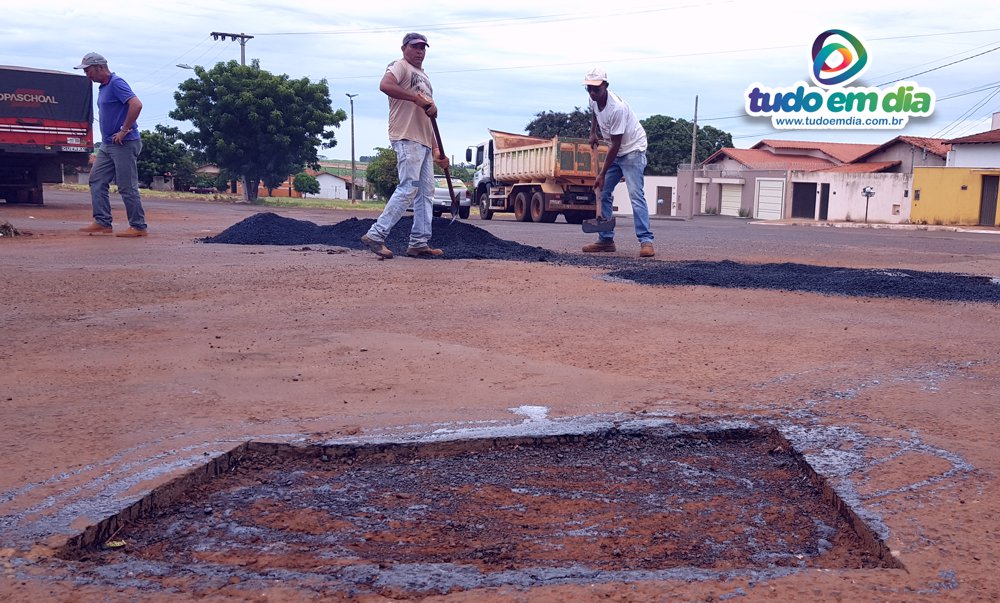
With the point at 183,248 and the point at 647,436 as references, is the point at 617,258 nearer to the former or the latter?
the point at 183,248

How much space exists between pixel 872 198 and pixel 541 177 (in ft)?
86.3

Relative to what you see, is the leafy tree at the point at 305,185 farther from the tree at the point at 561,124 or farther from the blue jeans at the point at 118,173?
the blue jeans at the point at 118,173

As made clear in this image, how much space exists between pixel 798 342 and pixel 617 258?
4625mm

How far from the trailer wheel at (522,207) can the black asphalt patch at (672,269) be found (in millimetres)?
16004

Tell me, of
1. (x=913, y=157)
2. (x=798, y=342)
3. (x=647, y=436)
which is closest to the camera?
(x=647, y=436)

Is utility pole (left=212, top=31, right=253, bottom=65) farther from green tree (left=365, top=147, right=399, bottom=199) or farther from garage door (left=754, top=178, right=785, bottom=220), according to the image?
garage door (left=754, top=178, right=785, bottom=220)

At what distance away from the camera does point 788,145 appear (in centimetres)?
6438

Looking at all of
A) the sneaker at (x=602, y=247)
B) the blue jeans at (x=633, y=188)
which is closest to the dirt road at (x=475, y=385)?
the blue jeans at (x=633, y=188)

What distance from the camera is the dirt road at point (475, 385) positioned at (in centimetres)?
192

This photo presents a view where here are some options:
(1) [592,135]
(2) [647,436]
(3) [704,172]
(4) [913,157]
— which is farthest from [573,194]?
(3) [704,172]

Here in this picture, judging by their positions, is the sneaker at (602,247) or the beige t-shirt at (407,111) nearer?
the beige t-shirt at (407,111)

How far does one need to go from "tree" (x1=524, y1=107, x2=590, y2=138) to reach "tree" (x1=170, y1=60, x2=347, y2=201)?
27209 millimetres

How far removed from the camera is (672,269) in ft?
24.2

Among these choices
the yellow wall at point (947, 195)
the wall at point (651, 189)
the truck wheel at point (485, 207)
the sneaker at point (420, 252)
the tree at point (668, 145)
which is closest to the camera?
the sneaker at point (420, 252)
